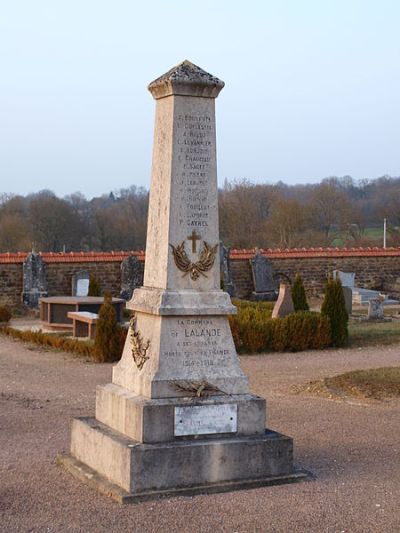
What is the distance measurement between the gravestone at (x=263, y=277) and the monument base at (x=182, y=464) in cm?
1987

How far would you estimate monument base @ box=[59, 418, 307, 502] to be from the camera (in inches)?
259

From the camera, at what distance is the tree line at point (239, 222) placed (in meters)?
45.2

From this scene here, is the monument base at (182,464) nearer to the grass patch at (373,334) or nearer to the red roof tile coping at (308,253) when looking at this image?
the grass patch at (373,334)

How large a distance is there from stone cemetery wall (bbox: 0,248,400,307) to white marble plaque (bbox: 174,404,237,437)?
1617cm

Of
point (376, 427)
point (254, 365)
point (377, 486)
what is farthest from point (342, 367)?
point (377, 486)

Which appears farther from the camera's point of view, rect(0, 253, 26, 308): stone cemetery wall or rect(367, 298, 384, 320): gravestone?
rect(0, 253, 26, 308): stone cemetery wall

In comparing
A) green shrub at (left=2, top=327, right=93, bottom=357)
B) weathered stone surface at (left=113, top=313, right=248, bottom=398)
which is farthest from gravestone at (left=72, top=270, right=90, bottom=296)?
weathered stone surface at (left=113, top=313, right=248, bottom=398)

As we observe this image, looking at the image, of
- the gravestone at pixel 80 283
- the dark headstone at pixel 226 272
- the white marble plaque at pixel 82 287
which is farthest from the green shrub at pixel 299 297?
the white marble plaque at pixel 82 287

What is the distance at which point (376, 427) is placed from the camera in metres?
9.52

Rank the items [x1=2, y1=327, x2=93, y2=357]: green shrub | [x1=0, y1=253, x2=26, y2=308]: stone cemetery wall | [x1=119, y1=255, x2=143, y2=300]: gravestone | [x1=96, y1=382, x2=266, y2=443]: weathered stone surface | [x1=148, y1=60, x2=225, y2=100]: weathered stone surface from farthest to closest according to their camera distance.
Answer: [x1=119, y1=255, x2=143, y2=300]: gravestone
[x1=0, y1=253, x2=26, y2=308]: stone cemetery wall
[x1=2, y1=327, x2=93, y2=357]: green shrub
[x1=148, y1=60, x2=225, y2=100]: weathered stone surface
[x1=96, y1=382, x2=266, y2=443]: weathered stone surface

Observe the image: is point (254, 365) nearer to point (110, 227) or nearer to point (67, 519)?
point (67, 519)

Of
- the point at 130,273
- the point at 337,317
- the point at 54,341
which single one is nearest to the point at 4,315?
the point at 54,341

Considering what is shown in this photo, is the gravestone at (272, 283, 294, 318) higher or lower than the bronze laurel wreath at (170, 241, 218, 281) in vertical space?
lower

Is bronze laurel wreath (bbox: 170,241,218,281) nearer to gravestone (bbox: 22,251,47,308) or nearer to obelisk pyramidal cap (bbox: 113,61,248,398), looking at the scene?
obelisk pyramidal cap (bbox: 113,61,248,398)
